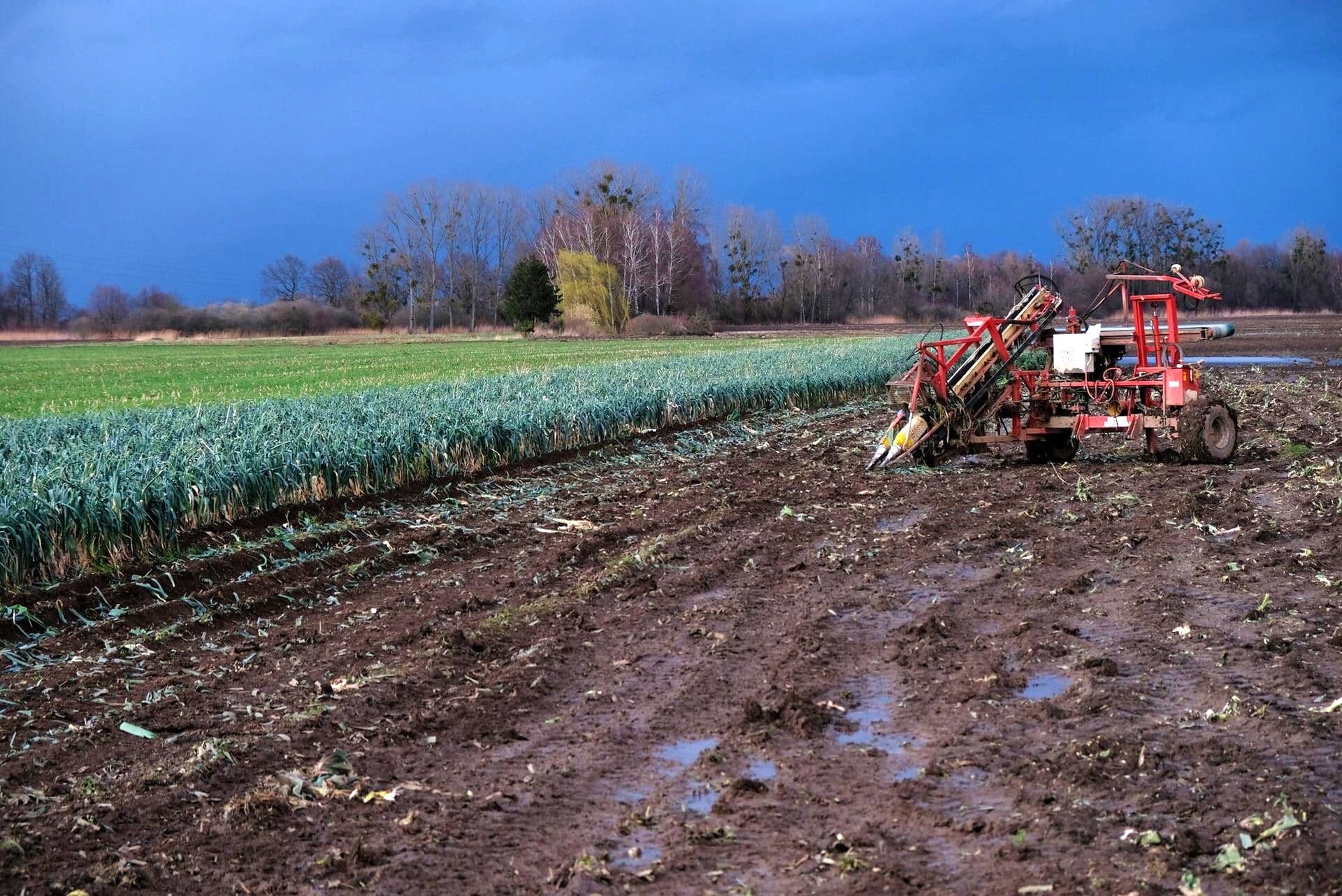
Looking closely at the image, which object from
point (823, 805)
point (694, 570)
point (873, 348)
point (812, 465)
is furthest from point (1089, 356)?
point (873, 348)

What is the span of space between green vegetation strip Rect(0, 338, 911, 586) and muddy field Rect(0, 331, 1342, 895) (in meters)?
0.43

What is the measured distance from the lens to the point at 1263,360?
34.5m

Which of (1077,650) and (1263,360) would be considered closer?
(1077,650)

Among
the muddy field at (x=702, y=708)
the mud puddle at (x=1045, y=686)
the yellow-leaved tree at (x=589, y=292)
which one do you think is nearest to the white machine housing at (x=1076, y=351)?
the muddy field at (x=702, y=708)

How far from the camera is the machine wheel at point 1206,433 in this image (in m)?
12.3

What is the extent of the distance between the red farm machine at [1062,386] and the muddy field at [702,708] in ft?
6.75

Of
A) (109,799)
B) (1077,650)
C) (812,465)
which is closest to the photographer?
(109,799)

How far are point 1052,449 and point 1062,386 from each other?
127 centimetres

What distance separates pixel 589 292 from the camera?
3206 inches

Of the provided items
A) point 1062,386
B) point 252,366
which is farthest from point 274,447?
point 252,366

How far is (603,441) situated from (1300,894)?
42.7 feet

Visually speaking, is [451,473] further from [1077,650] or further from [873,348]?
[873,348]

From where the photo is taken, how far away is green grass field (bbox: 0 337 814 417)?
25766 mm

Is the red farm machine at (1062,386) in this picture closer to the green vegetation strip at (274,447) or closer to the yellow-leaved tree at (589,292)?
the green vegetation strip at (274,447)
